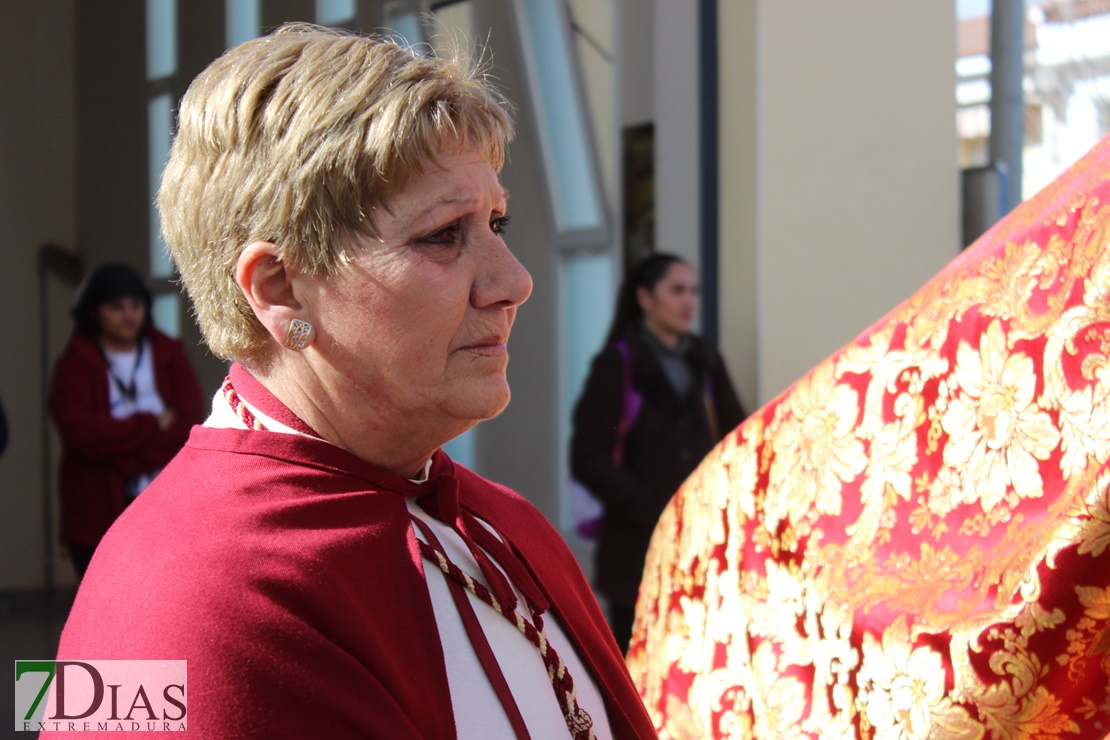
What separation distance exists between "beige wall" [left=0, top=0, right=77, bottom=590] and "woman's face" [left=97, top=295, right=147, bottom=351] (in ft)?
0.52

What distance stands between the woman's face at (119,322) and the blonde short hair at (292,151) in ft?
7.07

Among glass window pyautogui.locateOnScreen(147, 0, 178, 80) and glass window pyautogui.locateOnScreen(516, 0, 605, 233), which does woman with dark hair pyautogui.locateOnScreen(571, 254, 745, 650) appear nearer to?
glass window pyautogui.locateOnScreen(516, 0, 605, 233)

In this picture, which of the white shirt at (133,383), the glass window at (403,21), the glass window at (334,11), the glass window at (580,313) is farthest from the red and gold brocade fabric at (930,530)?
the glass window at (580,313)

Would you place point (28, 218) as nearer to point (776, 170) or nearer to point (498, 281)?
point (498, 281)

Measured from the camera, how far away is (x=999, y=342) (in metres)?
1.58

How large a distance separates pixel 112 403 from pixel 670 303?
6.46 ft

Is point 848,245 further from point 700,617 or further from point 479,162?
point 479,162

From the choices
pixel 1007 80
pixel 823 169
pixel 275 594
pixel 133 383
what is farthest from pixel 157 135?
pixel 1007 80

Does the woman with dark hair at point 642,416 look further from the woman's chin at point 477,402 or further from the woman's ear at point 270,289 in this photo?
the woman's ear at point 270,289

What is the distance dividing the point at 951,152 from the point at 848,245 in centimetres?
74

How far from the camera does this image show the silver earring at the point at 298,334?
1352mm

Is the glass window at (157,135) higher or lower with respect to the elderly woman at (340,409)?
higher

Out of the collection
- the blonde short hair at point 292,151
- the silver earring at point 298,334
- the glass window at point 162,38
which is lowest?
the silver earring at point 298,334

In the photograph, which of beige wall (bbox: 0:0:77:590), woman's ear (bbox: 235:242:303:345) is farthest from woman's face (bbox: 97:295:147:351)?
woman's ear (bbox: 235:242:303:345)
